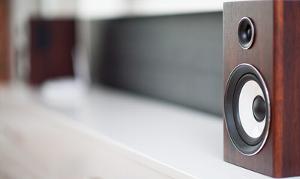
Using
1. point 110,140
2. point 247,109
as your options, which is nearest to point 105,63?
point 110,140

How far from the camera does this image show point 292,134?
1.24m

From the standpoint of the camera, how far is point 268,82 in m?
1.24

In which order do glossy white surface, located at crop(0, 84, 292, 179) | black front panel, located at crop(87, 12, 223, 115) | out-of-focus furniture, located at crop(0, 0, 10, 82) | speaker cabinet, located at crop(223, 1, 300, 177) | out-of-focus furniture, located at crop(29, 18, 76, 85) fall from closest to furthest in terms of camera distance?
1. speaker cabinet, located at crop(223, 1, 300, 177)
2. glossy white surface, located at crop(0, 84, 292, 179)
3. black front panel, located at crop(87, 12, 223, 115)
4. out-of-focus furniture, located at crop(29, 18, 76, 85)
5. out-of-focus furniture, located at crop(0, 0, 10, 82)

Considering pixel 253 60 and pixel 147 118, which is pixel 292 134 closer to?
pixel 253 60

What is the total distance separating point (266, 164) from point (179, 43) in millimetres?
1182

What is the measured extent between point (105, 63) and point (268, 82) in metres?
1.99

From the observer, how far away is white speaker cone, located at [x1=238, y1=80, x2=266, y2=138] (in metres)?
1.31

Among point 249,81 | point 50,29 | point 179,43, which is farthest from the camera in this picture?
point 50,29

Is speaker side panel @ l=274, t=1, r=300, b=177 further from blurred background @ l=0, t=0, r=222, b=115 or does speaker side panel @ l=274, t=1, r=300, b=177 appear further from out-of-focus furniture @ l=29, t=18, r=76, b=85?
out-of-focus furniture @ l=29, t=18, r=76, b=85

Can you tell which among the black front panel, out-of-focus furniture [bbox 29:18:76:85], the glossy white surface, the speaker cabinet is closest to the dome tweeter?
the speaker cabinet

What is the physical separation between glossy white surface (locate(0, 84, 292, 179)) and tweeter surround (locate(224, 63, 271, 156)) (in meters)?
0.07

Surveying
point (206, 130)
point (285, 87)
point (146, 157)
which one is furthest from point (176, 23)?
point (285, 87)

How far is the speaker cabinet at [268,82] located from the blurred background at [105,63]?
0.30 meters

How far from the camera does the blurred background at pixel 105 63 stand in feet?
7.05
